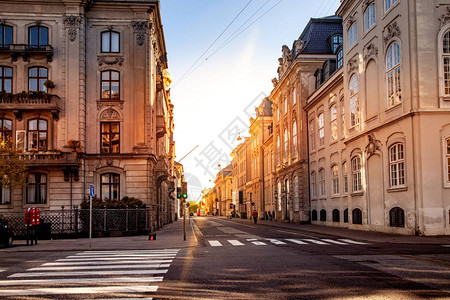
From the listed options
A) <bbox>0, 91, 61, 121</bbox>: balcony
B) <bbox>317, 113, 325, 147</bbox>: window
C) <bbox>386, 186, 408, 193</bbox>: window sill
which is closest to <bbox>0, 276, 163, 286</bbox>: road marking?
<bbox>386, 186, 408, 193</bbox>: window sill

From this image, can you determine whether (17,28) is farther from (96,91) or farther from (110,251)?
(110,251)

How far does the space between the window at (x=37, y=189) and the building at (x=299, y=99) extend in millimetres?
23940

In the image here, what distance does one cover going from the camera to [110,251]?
17688mm

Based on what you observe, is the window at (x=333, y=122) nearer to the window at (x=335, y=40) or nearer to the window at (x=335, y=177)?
the window at (x=335, y=177)

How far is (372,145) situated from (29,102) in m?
20.9

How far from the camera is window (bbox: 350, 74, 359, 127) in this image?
31.2 meters

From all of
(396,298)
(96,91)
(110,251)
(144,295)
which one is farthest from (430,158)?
(96,91)

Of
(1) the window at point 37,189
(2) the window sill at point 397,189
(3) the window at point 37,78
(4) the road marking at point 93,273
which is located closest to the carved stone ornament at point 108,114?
(3) the window at point 37,78

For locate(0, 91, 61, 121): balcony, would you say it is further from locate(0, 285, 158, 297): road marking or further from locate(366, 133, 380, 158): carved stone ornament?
locate(0, 285, 158, 297): road marking

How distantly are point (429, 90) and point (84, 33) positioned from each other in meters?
21.1

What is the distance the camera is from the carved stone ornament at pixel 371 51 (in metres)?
27.5

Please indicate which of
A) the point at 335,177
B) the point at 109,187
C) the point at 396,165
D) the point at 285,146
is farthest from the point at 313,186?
the point at 109,187

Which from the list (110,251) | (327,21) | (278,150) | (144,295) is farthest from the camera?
(278,150)

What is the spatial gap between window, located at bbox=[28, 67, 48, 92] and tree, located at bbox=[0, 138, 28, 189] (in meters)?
4.84
